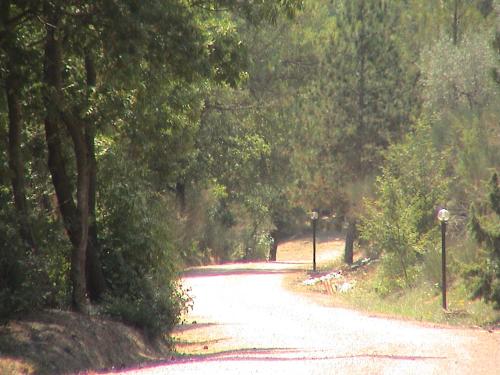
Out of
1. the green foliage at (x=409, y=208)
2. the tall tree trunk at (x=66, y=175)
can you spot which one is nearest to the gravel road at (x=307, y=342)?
the tall tree trunk at (x=66, y=175)

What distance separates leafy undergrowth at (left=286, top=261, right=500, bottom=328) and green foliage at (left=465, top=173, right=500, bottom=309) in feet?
2.68

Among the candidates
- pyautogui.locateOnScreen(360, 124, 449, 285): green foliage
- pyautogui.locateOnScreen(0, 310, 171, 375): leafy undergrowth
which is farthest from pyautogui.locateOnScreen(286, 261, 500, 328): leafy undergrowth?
pyautogui.locateOnScreen(0, 310, 171, 375): leafy undergrowth

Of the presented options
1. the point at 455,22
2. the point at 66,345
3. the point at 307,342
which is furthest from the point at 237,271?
the point at 66,345

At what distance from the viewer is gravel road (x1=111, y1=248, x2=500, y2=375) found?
13023 millimetres

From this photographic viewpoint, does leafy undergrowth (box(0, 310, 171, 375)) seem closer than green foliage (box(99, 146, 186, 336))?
Yes

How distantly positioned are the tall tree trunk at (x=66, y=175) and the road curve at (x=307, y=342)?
2.44 meters

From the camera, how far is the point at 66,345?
15.0 m

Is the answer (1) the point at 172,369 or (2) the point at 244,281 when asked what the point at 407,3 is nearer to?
(2) the point at 244,281

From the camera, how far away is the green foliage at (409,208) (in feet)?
116

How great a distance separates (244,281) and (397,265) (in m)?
7.81

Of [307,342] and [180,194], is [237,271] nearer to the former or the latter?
[180,194]

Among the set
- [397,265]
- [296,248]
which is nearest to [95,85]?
[397,265]

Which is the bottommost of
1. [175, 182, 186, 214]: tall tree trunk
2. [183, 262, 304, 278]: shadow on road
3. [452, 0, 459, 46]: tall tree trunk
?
[183, 262, 304, 278]: shadow on road

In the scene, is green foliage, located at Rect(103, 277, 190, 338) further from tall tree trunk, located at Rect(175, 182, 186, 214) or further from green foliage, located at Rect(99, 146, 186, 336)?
tall tree trunk, located at Rect(175, 182, 186, 214)
